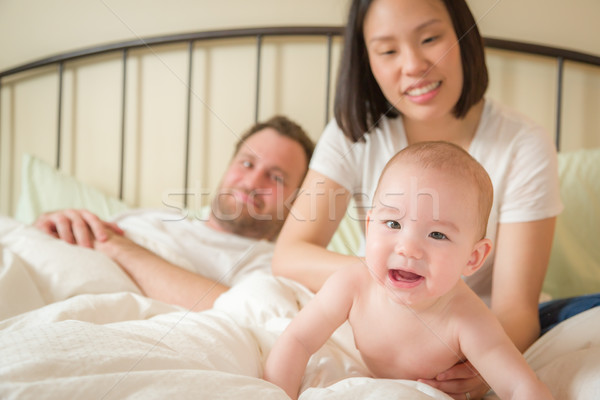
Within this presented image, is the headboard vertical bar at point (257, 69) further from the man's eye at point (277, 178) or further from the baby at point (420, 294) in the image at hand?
the baby at point (420, 294)

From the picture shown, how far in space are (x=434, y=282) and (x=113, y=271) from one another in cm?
73

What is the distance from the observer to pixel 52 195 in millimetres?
1730

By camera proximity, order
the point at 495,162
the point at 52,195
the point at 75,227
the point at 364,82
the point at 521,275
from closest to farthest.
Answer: the point at 521,275 < the point at 495,162 < the point at 364,82 < the point at 75,227 < the point at 52,195

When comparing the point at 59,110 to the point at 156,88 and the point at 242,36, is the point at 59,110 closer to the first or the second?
the point at 156,88

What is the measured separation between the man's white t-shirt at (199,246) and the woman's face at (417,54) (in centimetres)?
55

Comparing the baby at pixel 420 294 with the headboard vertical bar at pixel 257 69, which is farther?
the headboard vertical bar at pixel 257 69

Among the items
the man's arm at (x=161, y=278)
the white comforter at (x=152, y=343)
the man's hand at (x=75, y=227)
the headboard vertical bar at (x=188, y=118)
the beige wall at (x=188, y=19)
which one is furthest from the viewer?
the headboard vertical bar at (x=188, y=118)

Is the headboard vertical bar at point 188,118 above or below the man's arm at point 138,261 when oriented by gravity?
above

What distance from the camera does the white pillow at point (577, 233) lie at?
4.27 feet

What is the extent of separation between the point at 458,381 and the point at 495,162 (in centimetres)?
50

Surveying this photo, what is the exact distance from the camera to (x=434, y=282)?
62 centimetres

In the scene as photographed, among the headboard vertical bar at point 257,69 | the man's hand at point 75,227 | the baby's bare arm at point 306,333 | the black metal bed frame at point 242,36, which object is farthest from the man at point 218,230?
the baby's bare arm at point 306,333

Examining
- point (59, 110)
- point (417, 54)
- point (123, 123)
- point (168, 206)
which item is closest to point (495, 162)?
point (417, 54)

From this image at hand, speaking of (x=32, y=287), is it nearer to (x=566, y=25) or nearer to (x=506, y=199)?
(x=506, y=199)
